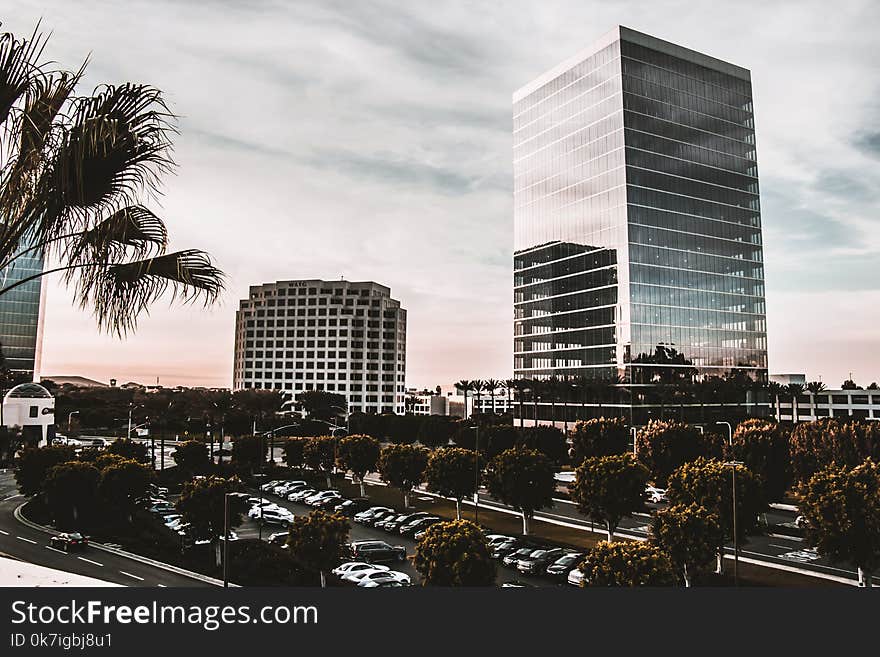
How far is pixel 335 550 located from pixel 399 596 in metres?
28.3

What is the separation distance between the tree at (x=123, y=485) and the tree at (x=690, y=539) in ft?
115

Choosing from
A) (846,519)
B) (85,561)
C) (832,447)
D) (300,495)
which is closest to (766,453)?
(832,447)

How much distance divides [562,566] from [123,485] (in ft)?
99.6

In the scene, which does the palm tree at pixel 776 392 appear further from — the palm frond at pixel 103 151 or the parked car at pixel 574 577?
the palm frond at pixel 103 151

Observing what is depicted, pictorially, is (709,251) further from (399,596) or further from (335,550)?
(399,596)

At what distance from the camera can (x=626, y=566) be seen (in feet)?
76.6

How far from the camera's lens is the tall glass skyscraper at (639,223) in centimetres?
12081

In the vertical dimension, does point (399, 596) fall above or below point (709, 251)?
below

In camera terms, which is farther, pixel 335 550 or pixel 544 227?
pixel 544 227

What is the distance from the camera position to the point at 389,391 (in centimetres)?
17050

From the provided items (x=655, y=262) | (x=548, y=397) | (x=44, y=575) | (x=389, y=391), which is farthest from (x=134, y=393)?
(x=44, y=575)

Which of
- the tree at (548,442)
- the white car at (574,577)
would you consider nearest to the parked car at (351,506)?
the tree at (548,442)

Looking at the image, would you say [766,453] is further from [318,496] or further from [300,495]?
[300,495]

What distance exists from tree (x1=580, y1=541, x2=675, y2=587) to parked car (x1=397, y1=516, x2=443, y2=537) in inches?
916
